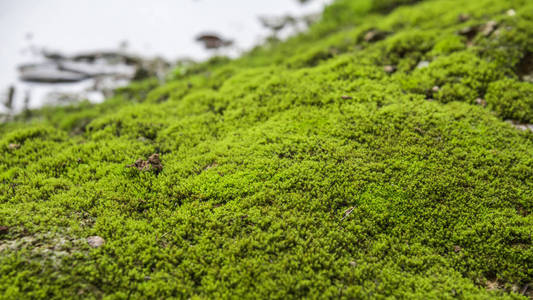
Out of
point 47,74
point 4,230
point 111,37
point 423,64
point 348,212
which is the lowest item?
point 348,212

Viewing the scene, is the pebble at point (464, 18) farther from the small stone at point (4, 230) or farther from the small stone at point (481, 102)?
the small stone at point (4, 230)

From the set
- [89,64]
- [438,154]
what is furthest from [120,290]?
[89,64]

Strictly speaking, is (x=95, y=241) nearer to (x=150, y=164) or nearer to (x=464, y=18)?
(x=150, y=164)

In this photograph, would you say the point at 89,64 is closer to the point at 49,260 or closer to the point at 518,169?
the point at 49,260

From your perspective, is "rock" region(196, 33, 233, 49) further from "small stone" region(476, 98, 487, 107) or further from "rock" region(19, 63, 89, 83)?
"small stone" region(476, 98, 487, 107)

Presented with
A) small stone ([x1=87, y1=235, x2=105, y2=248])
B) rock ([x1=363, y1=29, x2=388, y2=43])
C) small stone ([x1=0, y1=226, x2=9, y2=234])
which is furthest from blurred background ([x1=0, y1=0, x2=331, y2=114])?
small stone ([x1=87, y1=235, x2=105, y2=248])

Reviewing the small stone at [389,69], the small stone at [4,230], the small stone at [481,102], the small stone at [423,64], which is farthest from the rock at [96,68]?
the small stone at [481,102]

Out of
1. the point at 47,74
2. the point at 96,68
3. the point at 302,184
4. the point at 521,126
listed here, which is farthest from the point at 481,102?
the point at 47,74
